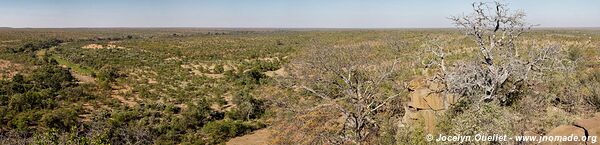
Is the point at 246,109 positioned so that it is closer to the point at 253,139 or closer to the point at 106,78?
the point at 253,139

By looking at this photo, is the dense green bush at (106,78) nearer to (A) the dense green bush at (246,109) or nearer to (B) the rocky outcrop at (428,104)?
(A) the dense green bush at (246,109)

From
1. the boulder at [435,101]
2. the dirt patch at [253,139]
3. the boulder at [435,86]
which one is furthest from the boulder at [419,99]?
the dirt patch at [253,139]

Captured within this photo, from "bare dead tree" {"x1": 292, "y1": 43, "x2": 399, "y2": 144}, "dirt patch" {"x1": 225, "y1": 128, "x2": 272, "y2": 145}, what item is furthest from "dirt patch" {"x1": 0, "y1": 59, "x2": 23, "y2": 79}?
"bare dead tree" {"x1": 292, "y1": 43, "x2": 399, "y2": 144}

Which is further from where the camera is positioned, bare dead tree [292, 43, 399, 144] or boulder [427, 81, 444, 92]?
bare dead tree [292, 43, 399, 144]

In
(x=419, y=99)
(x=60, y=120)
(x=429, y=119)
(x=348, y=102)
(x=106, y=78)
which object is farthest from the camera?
(x=106, y=78)

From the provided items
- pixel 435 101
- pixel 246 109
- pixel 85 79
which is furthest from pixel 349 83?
pixel 85 79

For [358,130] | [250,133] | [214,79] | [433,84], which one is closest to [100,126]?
[250,133]

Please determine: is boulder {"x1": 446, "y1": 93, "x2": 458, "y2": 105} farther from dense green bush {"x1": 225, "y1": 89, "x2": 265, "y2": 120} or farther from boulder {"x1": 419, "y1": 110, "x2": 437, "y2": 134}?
dense green bush {"x1": 225, "y1": 89, "x2": 265, "y2": 120}

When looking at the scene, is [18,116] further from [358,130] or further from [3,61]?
[3,61]
